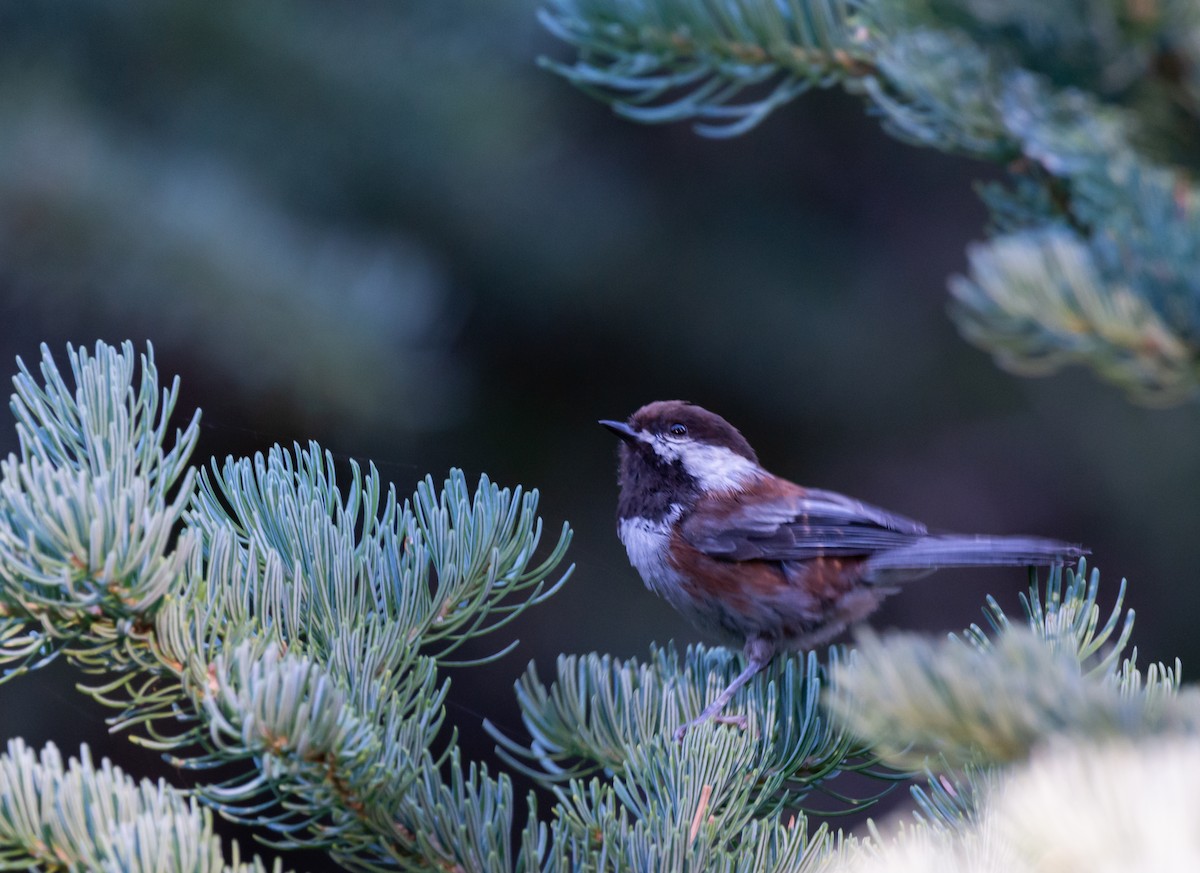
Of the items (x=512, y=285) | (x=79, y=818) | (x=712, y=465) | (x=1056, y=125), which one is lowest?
(x=79, y=818)

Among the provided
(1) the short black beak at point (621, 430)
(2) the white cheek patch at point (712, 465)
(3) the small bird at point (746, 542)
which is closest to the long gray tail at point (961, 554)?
(3) the small bird at point (746, 542)

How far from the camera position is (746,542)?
3.35 metres

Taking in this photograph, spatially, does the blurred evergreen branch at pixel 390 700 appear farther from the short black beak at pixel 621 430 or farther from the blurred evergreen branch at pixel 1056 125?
the short black beak at pixel 621 430

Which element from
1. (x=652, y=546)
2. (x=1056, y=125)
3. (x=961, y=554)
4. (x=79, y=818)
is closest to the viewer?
(x=79, y=818)

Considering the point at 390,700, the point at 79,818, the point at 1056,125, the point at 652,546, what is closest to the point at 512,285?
the point at 652,546

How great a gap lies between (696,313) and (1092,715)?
4.91 metres

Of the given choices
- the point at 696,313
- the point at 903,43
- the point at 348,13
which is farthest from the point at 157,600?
the point at 696,313

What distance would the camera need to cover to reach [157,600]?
121 centimetres

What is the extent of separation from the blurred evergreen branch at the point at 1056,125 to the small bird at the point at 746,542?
5.26 ft

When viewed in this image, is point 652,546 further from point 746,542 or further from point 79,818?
point 79,818

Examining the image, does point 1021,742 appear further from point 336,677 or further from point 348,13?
point 348,13

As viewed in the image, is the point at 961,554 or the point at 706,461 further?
the point at 706,461

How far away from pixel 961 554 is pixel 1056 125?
5.32 feet

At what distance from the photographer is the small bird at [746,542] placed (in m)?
3.20
